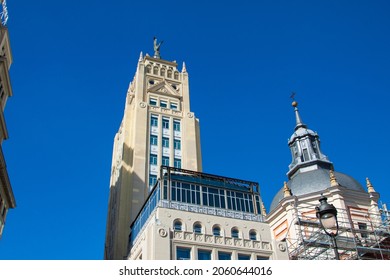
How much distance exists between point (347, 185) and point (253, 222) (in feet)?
63.4

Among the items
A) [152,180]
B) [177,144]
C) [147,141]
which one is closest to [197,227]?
[152,180]

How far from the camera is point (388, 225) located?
4900 centimetres

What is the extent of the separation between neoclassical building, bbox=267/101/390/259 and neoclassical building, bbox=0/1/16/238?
97.6 ft

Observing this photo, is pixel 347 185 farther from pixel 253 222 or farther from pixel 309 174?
pixel 253 222

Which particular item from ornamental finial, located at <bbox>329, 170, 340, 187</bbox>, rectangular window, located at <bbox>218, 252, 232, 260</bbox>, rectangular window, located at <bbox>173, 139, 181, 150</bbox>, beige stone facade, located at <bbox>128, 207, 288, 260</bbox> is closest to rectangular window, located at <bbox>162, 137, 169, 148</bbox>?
rectangular window, located at <bbox>173, 139, 181, 150</bbox>

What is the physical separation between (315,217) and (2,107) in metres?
37.0

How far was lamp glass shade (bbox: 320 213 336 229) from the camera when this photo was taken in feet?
57.2

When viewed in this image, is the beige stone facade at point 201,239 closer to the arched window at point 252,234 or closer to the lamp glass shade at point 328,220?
the arched window at point 252,234

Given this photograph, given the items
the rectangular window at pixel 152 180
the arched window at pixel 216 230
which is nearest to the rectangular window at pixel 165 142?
the rectangular window at pixel 152 180

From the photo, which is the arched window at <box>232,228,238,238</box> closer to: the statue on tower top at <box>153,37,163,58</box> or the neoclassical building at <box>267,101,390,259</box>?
the neoclassical building at <box>267,101,390,259</box>

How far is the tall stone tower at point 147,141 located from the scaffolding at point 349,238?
62.3 ft

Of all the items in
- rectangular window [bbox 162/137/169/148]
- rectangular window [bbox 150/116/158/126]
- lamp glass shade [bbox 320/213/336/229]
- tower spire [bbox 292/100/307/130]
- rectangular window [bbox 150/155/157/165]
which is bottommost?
lamp glass shade [bbox 320/213/336/229]

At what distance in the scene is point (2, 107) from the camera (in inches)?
1921
